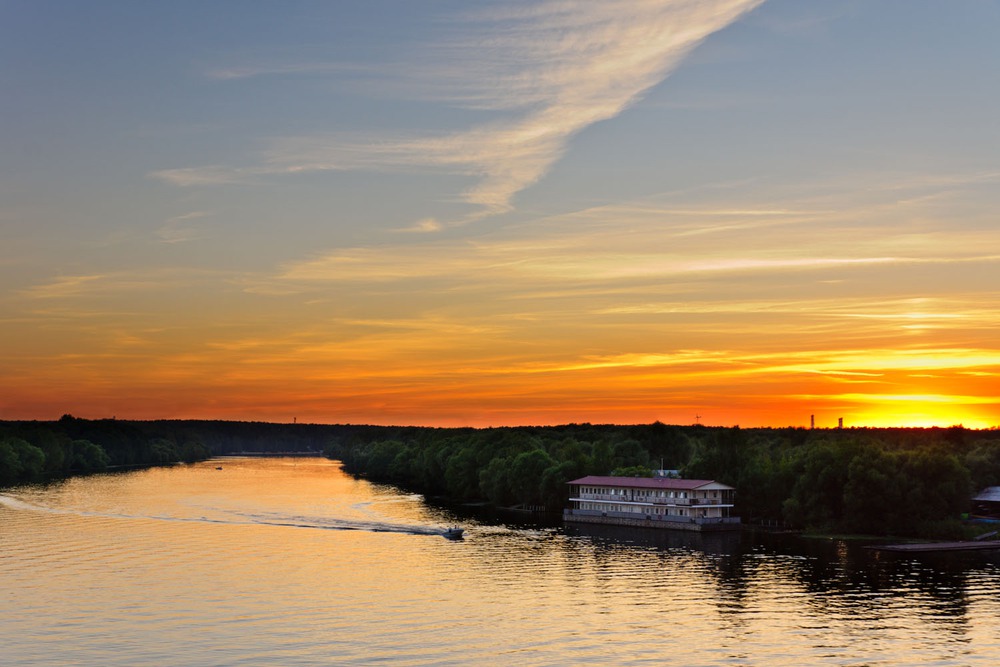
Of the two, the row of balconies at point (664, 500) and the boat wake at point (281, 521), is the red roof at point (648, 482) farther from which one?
the boat wake at point (281, 521)

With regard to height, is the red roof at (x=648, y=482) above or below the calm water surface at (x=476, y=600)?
above

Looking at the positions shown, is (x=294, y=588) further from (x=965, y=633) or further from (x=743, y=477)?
(x=743, y=477)

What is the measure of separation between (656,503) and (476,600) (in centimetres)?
7969

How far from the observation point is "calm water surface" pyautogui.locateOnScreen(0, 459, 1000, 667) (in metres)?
81.0

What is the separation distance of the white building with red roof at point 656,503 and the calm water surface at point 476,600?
37.9 ft

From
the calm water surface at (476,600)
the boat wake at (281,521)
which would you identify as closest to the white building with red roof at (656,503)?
the calm water surface at (476,600)

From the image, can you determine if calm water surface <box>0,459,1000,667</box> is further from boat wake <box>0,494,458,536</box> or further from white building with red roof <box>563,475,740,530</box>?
white building with red roof <box>563,475,740,530</box>

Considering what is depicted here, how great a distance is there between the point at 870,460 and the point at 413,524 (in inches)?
2801

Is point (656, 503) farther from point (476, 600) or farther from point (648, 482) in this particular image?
point (476, 600)

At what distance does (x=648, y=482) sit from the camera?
179500 millimetres

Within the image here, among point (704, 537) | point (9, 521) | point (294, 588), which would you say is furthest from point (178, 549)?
point (704, 537)

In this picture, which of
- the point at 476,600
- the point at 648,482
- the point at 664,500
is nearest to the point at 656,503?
the point at 664,500

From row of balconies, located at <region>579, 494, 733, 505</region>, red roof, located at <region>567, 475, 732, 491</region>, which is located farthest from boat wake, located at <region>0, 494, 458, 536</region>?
red roof, located at <region>567, 475, 732, 491</region>

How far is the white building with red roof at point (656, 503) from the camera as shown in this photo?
170500mm
